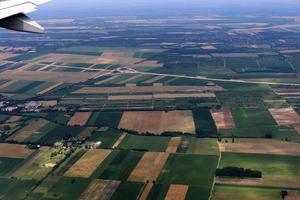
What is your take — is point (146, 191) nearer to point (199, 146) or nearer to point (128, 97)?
point (199, 146)

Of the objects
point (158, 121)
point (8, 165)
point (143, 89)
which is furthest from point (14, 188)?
point (143, 89)

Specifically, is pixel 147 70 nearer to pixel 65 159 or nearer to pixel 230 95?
pixel 230 95

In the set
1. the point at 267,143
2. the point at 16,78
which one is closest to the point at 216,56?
the point at 16,78

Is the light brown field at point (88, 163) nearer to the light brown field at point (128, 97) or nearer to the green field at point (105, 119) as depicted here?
the green field at point (105, 119)

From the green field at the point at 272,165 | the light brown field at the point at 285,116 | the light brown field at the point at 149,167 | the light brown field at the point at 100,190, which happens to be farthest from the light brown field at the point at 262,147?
the light brown field at the point at 100,190

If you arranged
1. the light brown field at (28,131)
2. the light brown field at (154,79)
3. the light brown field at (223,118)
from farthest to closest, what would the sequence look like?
1. the light brown field at (154,79)
2. the light brown field at (223,118)
3. the light brown field at (28,131)

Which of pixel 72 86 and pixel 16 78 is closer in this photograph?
pixel 72 86

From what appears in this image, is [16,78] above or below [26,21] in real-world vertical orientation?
below

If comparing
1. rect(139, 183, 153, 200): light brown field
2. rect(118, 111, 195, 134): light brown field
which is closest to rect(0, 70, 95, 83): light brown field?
rect(118, 111, 195, 134): light brown field

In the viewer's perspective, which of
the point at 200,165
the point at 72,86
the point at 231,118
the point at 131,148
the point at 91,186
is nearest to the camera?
the point at 91,186
